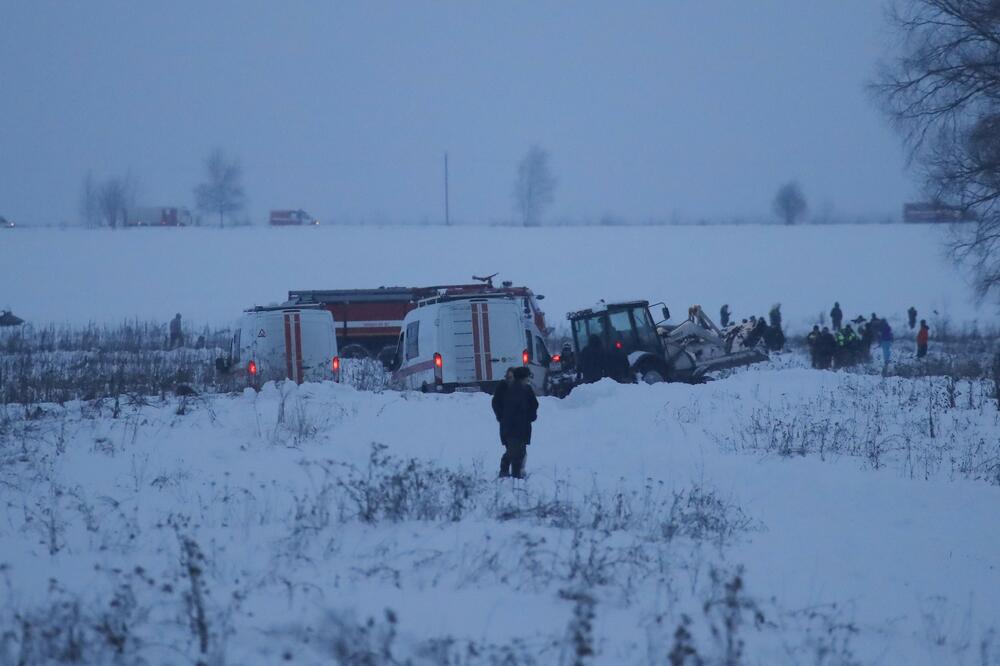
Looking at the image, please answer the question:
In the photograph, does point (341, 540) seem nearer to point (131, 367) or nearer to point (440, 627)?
point (440, 627)

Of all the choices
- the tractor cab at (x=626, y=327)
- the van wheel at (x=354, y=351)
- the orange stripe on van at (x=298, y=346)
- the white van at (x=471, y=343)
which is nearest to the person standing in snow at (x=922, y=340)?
the tractor cab at (x=626, y=327)

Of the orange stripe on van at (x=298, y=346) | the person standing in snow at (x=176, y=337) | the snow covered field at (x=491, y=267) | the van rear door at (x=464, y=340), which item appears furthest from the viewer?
the snow covered field at (x=491, y=267)

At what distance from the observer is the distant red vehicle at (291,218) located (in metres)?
85.0

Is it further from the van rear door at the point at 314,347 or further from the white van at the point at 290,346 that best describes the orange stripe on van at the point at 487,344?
the van rear door at the point at 314,347

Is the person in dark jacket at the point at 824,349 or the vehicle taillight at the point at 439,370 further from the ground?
the vehicle taillight at the point at 439,370

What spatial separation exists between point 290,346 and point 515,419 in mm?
10430

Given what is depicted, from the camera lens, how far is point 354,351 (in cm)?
3192

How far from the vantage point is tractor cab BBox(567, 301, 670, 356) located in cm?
2253

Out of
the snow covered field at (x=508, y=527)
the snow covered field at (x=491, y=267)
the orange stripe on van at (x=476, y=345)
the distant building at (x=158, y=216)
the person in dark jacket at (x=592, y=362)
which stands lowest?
the snow covered field at (x=508, y=527)

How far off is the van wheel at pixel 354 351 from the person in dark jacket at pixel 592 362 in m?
11.2

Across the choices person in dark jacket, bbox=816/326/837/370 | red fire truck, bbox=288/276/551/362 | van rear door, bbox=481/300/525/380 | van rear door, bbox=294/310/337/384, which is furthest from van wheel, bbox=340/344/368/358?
person in dark jacket, bbox=816/326/837/370

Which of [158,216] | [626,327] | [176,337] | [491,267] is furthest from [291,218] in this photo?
[626,327]

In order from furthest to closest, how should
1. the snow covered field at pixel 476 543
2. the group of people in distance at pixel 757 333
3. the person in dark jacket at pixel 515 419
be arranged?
1. the group of people in distance at pixel 757 333
2. the person in dark jacket at pixel 515 419
3. the snow covered field at pixel 476 543

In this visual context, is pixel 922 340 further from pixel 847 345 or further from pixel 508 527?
pixel 508 527
